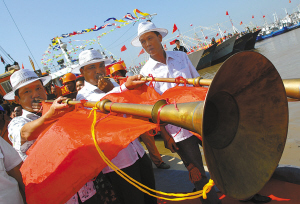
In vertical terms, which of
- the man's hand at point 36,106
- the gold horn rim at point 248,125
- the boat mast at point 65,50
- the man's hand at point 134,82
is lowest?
the gold horn rim at point 248,125

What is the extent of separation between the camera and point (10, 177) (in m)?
1.51

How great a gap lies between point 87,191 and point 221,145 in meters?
1.47

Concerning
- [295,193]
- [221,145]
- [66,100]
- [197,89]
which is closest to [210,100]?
[221,145]

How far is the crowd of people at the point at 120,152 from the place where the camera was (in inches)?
63.7

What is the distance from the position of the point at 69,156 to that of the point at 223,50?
2618 cm

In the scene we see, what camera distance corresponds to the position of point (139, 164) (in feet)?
7.32

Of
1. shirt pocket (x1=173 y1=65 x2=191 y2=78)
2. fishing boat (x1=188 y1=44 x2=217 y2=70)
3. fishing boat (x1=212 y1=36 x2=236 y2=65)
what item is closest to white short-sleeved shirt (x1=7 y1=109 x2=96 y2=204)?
shirt pocket (x1=173 y1=65 x2=191 y2=78)

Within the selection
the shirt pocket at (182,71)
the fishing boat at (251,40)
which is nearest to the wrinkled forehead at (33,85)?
the shirt pocket at (182,71)

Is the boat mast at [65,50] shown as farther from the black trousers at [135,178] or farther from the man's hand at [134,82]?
the black trousers at [135,178]

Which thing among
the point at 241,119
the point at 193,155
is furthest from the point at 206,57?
the point at 241,119

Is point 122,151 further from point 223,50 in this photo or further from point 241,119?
point 223,50

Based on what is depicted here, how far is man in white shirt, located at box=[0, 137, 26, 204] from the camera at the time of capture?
1.40m

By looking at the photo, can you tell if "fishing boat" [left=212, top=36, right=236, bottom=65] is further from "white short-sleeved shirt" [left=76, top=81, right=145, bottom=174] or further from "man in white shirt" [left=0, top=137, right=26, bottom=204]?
"man in white shirt" [left=0, top=137, right=26, bottom=204]

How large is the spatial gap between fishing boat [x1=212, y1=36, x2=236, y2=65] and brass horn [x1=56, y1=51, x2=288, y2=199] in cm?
2515
